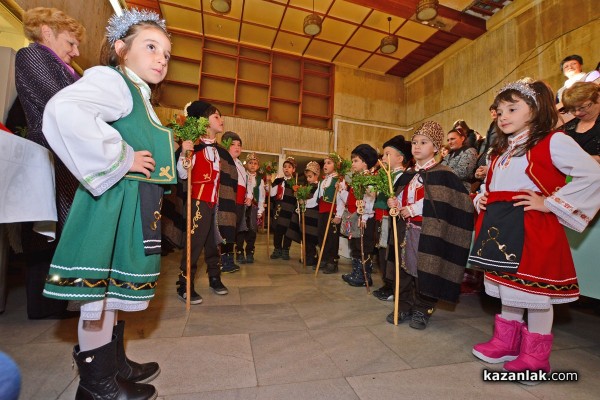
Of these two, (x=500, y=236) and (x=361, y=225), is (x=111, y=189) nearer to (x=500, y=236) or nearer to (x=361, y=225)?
(x=500, y=236)

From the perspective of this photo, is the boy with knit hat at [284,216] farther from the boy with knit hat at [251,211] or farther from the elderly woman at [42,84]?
the elderly woman at [42,84]

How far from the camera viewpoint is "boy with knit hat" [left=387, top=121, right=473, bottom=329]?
7.39 feet

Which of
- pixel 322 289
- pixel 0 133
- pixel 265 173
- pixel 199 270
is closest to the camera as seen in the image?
pixel 0 133

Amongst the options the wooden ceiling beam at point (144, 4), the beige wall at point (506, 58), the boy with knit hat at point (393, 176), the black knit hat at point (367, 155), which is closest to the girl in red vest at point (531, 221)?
the boy with knit hat at point (393, 176)

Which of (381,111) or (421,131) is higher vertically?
(381,111)

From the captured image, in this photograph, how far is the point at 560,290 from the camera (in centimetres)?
158

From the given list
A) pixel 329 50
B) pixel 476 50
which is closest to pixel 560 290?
pixel 476 50

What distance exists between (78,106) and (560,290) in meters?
2.40

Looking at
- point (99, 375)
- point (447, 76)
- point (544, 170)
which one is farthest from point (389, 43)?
point (99, 375)

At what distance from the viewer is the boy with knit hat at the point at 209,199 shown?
2.78 meters

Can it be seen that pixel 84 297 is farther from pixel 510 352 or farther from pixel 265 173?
pixel 265 173

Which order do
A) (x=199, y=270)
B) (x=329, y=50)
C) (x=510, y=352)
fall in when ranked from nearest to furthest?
(x=510, y=352) → (x=199, y=270) → (x=329, y=50)

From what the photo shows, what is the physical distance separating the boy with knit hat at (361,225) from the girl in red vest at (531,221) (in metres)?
1.77

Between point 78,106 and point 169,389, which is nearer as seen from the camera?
point 78,106
